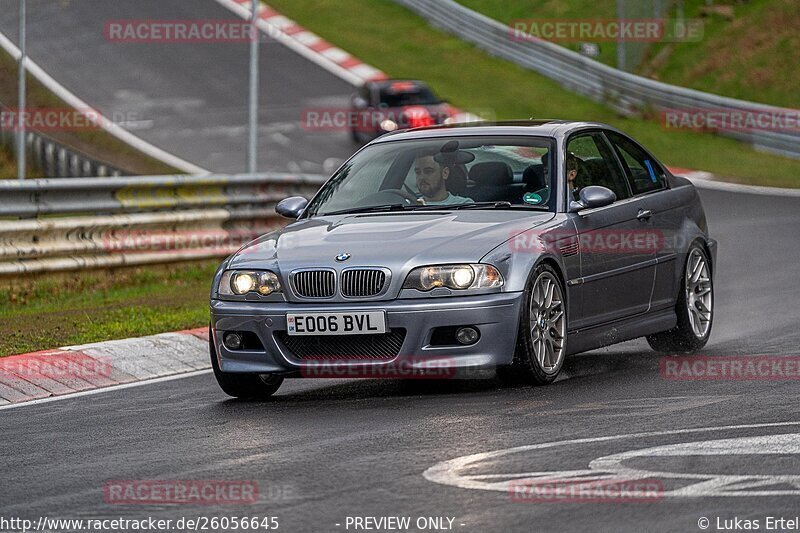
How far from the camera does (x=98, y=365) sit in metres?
10.2

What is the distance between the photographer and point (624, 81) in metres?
35.3

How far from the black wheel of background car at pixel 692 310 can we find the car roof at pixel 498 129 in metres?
1.07

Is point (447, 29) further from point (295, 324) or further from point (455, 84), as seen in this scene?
point (295, 324)

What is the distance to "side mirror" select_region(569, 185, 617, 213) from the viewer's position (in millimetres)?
9234

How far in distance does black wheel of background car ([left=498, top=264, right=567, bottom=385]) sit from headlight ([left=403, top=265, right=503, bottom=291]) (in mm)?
226

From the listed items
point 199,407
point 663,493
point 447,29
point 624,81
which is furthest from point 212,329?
point 447,29

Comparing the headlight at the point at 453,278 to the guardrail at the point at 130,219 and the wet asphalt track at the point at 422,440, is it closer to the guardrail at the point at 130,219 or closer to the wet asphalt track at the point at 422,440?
the wet asphalt track at the point at 422,440

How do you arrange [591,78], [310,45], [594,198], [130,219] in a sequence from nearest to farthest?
[594,198]
[130,219]
[591,78]
[310,45]

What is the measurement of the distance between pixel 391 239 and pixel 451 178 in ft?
3.35

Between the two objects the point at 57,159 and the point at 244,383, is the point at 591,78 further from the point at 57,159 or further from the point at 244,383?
the point at 244,383

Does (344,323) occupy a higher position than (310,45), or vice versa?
(310,45)

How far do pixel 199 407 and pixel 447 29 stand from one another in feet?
116

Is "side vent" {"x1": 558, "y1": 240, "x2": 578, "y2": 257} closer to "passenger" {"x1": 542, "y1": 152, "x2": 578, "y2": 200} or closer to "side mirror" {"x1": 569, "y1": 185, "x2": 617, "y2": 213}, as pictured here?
"side mirror" {"x1": 569, "y1": 185, "x2": 617, "y2": 213}

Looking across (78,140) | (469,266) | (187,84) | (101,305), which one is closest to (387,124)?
(78,140)
